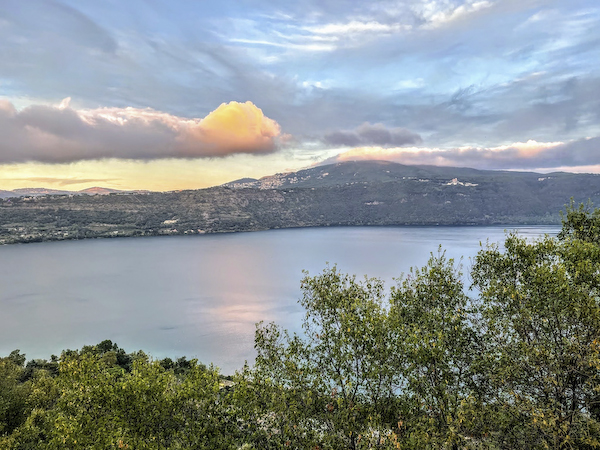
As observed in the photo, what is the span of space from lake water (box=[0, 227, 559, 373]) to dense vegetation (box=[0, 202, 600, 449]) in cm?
1148

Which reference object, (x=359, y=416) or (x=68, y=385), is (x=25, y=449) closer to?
(x=68, y=385)

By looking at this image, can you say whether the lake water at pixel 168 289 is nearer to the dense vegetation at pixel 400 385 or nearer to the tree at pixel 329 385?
the dense vegetation at pixel 400 385

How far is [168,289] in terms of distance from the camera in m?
87.3

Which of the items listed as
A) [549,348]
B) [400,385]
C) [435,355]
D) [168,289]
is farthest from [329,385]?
[168,289]

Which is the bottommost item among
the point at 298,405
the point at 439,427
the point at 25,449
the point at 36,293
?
the point at 36,293

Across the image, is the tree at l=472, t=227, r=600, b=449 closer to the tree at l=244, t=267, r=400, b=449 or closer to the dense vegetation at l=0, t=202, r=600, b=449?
the dense vegetation at l=0, t=202, r=600, b=449

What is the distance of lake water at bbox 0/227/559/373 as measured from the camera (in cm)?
5362

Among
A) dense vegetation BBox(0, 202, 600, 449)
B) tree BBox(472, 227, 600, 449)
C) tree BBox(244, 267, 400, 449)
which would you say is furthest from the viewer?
tree BBox(244, 267, 400, 449)

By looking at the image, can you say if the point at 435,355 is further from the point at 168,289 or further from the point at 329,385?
the point at 168,289

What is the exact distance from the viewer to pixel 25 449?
1316 centimetres

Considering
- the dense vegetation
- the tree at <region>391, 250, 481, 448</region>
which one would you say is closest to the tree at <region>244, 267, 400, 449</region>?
the dense vegetation

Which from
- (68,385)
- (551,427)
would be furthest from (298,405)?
(68,385)

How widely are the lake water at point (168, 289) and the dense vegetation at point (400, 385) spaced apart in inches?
452

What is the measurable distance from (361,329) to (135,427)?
7068 mm
